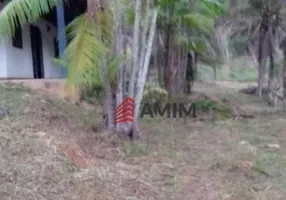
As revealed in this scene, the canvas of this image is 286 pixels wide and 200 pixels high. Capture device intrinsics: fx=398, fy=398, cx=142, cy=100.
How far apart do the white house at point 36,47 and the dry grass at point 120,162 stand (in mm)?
2790

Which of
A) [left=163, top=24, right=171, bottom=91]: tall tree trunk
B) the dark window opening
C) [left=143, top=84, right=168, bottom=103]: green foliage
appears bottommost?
[left=143, top=84, right=168, bottom=103]: green foliage

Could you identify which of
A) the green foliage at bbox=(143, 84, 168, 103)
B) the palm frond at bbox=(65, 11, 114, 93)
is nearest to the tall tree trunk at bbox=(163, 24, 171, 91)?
the green foliage at bbox=(143, 84, 168, 103)

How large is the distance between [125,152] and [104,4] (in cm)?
256

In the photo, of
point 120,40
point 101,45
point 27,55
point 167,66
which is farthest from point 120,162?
point 27,55

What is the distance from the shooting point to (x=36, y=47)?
48.5 ft

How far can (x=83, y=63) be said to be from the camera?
566 cm

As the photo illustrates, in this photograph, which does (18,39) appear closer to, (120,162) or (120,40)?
(120,40)

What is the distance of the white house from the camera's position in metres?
11.5

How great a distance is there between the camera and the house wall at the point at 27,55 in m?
11.8

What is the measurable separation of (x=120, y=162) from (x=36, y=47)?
388 inches

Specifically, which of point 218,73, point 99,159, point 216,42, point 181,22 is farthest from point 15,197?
point 218,73

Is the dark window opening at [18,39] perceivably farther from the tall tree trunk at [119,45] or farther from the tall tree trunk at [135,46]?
the tall tree trunk at [135,46]

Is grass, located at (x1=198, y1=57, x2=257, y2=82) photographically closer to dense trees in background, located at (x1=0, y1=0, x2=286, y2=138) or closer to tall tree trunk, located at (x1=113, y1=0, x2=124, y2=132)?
dense trees in background, located at (x1=0, y1=0, x2=286, y2=138)

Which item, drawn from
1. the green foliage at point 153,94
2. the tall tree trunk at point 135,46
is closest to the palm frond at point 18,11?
the tall tree trunk at point 135,46
